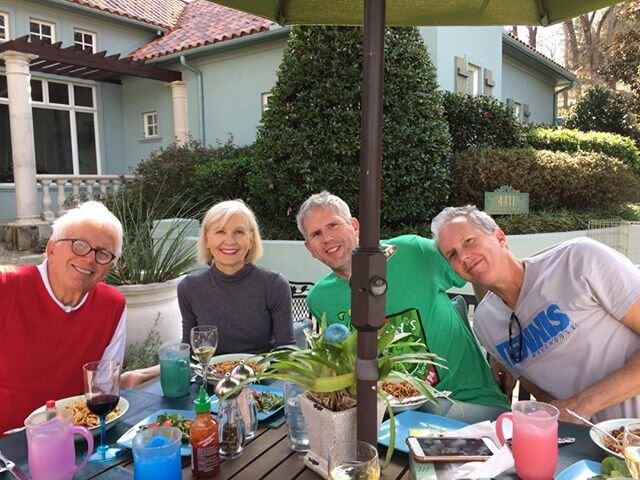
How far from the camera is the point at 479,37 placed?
9.92 m

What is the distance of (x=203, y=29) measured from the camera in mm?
11633

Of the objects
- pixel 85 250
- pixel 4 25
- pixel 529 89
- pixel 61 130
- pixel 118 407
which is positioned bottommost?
pixel 118 407

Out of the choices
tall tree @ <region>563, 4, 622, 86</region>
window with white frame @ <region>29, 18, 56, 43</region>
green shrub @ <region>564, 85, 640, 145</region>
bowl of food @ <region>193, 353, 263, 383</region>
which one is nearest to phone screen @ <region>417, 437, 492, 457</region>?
bowl of food @ <region>193, 353, 263, 383</region>

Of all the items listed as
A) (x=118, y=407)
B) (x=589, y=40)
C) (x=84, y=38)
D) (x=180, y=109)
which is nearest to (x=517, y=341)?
(x=118, y=407)

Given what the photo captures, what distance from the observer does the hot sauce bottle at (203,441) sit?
50.8 inches

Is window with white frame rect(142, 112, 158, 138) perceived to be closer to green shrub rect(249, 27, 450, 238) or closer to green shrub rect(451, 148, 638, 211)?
green shrub rect(249, 27, 450, 238)

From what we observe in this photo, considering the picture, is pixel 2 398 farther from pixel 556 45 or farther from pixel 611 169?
pixel 556 45

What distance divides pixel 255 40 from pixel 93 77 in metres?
4.25

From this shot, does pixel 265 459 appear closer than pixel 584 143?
Yes

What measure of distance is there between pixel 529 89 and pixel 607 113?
7.96ft

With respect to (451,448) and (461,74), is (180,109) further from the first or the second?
(451,448)

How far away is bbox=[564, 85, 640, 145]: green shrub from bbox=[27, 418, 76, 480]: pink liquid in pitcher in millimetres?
16389

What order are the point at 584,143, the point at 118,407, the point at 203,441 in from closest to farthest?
the point at 203,441, the point at 118,407, the point at 584,143

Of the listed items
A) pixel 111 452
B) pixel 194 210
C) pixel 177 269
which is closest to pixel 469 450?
pixel 111 452
